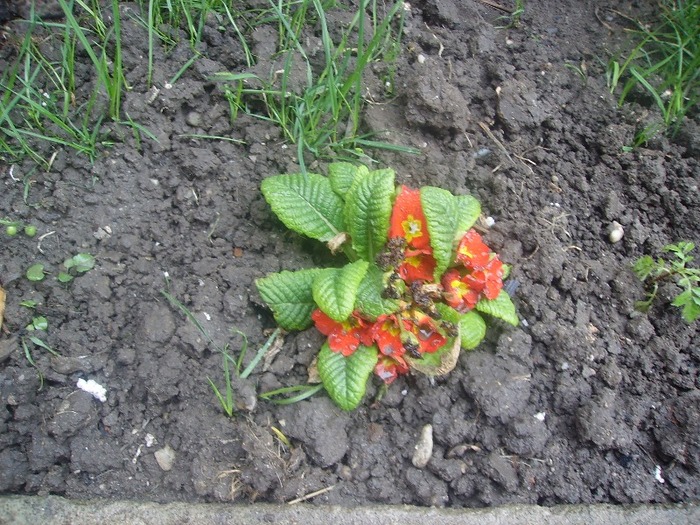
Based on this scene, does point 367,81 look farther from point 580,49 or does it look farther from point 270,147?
point 580,49

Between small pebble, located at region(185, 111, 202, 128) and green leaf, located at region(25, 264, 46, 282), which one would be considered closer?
green leaf, located at region(25, 264, 46, 282)

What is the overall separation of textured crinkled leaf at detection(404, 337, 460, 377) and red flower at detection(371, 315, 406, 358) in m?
0.04

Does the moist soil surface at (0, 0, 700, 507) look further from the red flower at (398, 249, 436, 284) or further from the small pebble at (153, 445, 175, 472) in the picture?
the red flower at (398, 249, 436, 284)

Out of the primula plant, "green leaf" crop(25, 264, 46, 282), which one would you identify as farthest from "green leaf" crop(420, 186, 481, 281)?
"green leaf" crop(25, 264, 46, 282)

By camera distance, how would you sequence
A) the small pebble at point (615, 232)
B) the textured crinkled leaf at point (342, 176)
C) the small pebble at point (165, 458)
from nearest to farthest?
the small pebble at point (165, 458) < the textured crinkled leaf at point (342, 176) < the small pebble at point (615, 232)

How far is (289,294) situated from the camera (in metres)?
1.85

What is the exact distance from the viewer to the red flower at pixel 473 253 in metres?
1.86

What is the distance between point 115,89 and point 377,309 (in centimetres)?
106

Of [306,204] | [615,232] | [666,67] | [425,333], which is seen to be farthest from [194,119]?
[666,67]

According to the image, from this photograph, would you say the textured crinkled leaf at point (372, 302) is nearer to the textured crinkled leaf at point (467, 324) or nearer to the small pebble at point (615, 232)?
the textured crinkled leaf at point (467, 324)

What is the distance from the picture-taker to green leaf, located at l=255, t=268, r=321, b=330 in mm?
1843

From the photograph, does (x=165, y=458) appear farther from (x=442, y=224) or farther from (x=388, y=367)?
(x=442, y=224)

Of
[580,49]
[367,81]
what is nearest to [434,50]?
[367,81]

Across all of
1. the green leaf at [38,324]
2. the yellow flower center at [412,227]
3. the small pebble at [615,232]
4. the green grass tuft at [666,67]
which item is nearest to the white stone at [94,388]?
the green leaf at [38,324]
